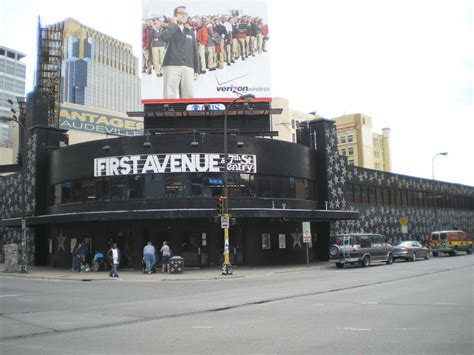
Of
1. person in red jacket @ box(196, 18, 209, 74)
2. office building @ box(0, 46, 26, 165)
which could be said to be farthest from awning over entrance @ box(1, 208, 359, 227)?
office building @ box(0, 46, 26, 165)

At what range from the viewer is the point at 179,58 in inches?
1591

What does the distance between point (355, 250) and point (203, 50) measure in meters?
20.9

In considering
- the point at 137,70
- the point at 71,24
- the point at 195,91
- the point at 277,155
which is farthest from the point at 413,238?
the point at 137,70

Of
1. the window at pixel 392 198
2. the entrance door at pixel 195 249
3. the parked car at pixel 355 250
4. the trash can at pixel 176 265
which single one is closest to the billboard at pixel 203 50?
the entrance door at pixel 195 249

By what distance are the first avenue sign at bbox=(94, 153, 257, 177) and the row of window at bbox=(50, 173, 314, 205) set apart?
0.34 metres

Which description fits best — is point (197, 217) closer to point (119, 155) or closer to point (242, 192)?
point (242, 192)

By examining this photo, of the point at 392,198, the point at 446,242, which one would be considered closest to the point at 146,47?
the point at 392,198

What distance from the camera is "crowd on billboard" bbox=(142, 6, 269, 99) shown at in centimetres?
4022

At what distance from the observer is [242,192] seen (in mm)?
32000

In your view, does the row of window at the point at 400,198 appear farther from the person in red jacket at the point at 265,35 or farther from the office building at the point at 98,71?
the office building at the point at 98,71

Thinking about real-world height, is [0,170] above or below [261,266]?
above

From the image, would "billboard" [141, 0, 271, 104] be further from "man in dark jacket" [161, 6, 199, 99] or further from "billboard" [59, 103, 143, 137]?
"billboard" [59, 103, 143, 137]

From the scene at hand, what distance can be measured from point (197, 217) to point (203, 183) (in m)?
2.62

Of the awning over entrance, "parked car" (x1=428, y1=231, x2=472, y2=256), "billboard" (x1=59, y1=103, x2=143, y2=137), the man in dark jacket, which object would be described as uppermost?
"billboard" (x1=59, y1=103, x2=143, y2=137)
